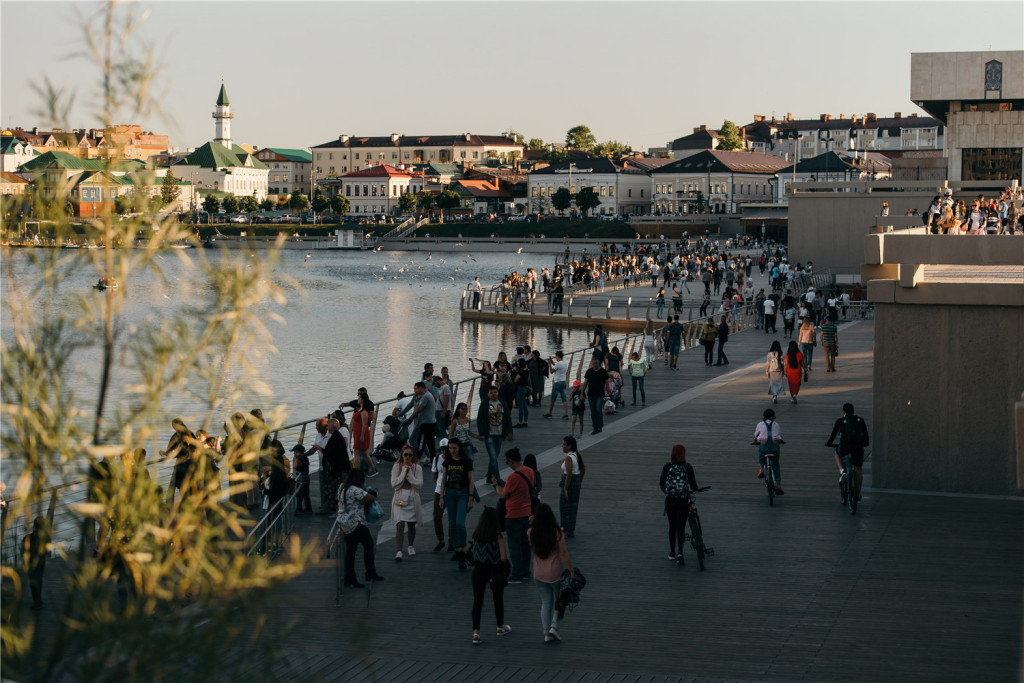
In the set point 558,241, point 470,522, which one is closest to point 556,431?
point 470,522

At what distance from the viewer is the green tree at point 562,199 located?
552 ft

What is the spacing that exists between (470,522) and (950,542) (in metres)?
5.58

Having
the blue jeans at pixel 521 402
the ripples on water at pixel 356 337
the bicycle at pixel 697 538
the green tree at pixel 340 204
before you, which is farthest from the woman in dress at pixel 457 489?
the green tree at pixel 340 204

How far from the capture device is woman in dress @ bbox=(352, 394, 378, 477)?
17.9 metres

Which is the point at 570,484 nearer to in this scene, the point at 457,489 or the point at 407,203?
the point at 457,489

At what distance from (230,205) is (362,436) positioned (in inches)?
6827

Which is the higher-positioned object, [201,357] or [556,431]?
[201,357]

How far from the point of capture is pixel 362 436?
18.0 meters

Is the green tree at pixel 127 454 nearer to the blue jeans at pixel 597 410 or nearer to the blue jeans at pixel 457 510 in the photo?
the blue jeans at pixel 457 510

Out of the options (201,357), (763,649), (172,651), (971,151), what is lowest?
(763,649)

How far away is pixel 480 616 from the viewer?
440 inches

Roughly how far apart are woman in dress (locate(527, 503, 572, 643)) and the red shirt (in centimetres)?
161

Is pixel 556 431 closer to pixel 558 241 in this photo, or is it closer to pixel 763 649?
pixel 763 649

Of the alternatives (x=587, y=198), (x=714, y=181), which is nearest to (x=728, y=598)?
(x=587, y=198)
